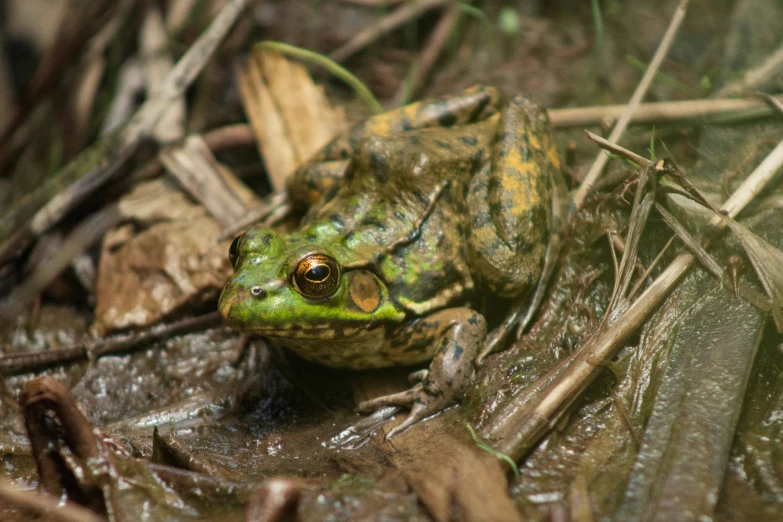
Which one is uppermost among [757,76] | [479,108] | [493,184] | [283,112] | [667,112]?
[757,76]

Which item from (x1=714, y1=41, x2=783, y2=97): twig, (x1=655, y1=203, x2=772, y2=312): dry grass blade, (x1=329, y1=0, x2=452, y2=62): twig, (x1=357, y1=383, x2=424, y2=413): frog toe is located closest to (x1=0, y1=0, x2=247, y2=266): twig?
(x1=329, y1=0, x2=452, y2=62): twig

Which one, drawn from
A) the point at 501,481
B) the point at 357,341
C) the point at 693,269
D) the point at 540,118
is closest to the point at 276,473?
the point at 357,341

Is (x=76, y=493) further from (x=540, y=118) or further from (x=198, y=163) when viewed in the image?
(x=540, y=118)

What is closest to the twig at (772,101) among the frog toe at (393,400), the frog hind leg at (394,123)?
the frog hind leg at (394,123)

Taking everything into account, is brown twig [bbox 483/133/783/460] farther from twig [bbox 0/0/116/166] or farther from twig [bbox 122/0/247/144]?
twig [bbox 0/0/116/166]

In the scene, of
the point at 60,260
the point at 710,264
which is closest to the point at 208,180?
the point at 60,260

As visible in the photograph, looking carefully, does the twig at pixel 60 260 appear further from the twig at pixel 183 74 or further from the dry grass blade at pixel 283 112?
the dry grass blade at pixel 283 112

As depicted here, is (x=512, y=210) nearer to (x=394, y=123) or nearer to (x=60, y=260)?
(x=394, y=123)
